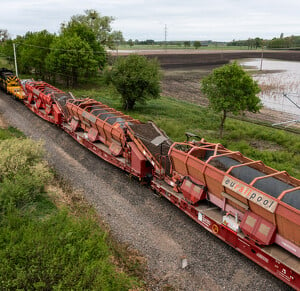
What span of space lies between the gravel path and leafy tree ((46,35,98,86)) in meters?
23.5

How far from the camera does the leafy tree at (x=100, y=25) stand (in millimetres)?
57844

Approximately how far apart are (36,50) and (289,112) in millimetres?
35686

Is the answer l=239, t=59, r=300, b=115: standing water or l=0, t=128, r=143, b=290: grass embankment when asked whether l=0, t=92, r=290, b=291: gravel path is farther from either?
l=239, t=59, r=300, b=115: standing water

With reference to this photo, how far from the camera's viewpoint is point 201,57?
9788 centimetres

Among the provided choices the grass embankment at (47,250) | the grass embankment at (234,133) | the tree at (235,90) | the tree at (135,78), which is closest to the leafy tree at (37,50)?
the grass embankment at (234,133)

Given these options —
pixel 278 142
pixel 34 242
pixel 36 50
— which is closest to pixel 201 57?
pixel 36 50

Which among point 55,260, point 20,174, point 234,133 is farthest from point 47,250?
point 234,133

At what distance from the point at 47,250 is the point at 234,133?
2164 centimetres

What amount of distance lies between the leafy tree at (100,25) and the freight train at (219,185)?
143 ft

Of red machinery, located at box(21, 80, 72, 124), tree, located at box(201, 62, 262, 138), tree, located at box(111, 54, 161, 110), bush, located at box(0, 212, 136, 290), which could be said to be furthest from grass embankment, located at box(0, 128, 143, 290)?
tree, located at box(111, 54, 161, 110)

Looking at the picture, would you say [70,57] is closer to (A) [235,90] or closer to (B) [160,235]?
(A) [235,90]

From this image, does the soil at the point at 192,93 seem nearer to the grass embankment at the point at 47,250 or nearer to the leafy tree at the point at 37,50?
the leafy tree at the point at 37,50

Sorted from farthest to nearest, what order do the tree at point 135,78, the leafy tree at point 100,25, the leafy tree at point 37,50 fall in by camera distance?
the leafy tree at point 100,25, the leafy tree at point 37,50, the tree at point 135,78

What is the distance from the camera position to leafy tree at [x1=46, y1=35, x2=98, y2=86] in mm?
39656
